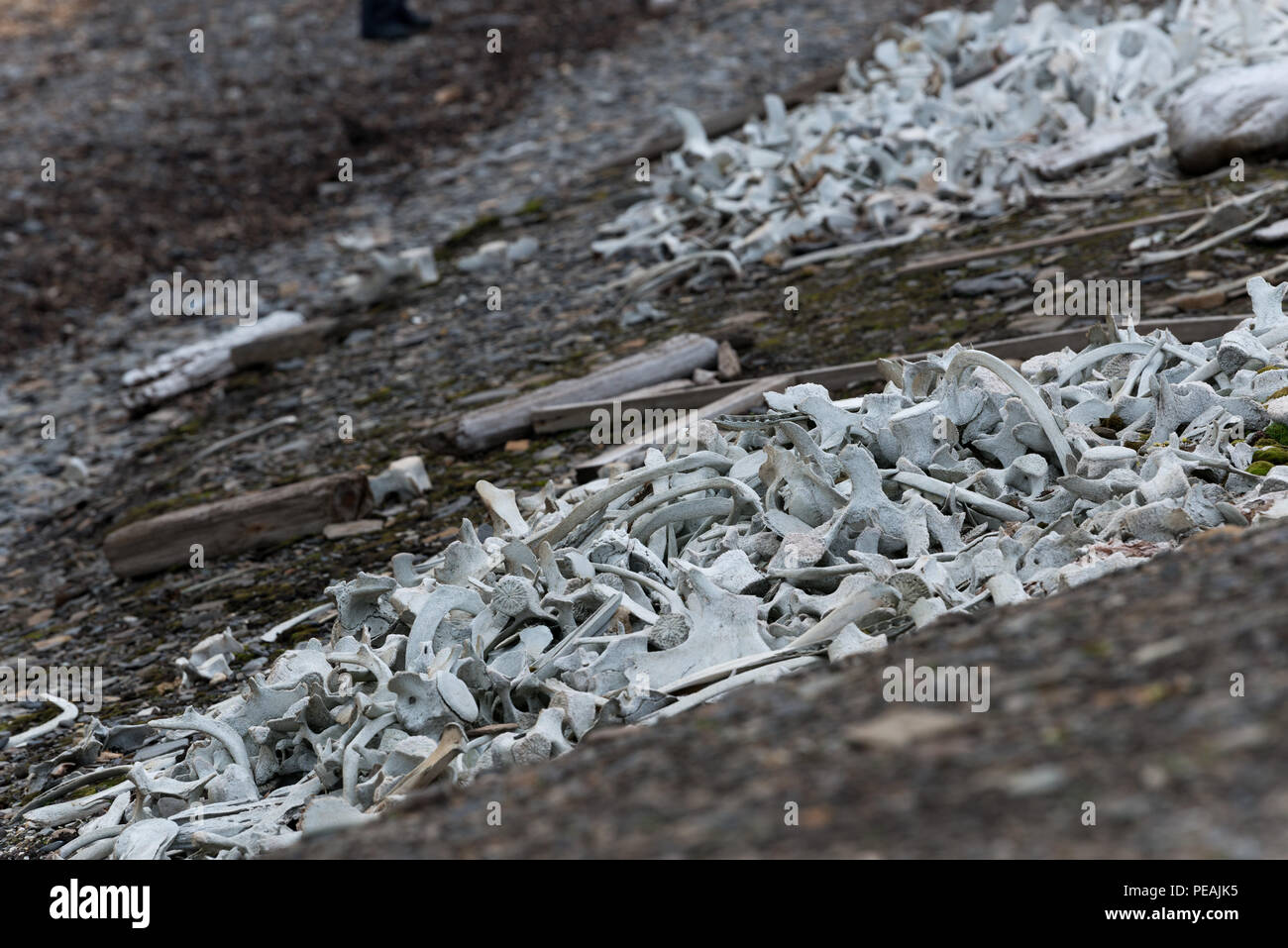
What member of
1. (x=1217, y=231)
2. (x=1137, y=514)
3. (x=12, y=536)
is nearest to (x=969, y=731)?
(x=1137, y=514)

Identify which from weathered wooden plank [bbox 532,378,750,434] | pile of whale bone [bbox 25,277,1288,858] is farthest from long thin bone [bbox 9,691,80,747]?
weathered wooden plank [bbox 532,378,750,434]

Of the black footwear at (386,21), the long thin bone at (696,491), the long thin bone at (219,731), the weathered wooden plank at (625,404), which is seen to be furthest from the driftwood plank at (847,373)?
the black footwear at (386,21)

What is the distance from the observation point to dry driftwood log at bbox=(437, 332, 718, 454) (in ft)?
18.1

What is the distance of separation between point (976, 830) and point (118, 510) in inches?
217

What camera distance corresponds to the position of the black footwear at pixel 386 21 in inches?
519

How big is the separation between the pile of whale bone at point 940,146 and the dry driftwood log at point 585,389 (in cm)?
134

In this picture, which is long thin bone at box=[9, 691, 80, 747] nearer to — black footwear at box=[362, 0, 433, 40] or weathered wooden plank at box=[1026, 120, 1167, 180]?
weathered wooden plank at box=[1026, 120, 1167, 180]

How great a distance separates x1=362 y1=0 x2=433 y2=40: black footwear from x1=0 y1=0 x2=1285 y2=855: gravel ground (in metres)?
0.20

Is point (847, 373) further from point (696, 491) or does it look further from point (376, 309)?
point (376, 309)

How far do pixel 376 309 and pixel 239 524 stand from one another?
10.0ft

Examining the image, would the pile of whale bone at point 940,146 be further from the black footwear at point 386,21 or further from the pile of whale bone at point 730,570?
the black footwear at point 386,21

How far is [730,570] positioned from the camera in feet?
10.3

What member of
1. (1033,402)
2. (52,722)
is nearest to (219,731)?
(52,722)

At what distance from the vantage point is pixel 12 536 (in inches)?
247
